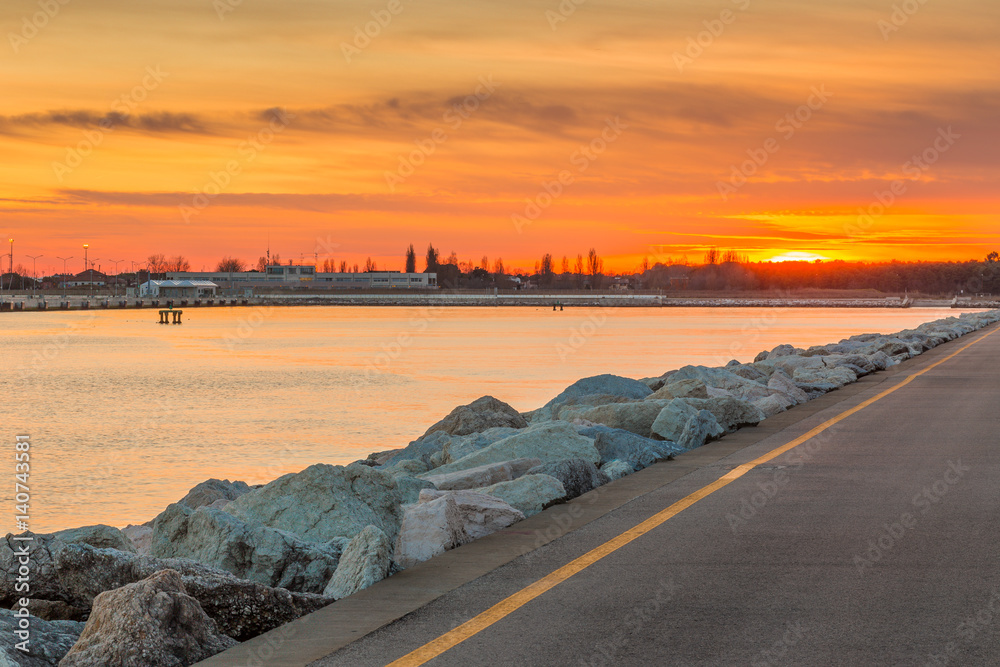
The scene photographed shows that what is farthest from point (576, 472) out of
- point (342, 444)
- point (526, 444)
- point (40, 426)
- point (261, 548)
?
point (40, 426)

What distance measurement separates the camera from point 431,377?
134 feet

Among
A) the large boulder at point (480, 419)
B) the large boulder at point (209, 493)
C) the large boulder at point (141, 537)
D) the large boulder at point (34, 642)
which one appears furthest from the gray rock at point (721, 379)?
the large boulder at point (34, 642)

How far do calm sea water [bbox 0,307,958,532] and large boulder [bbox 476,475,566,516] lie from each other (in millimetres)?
7017

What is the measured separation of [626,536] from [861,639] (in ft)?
9.10

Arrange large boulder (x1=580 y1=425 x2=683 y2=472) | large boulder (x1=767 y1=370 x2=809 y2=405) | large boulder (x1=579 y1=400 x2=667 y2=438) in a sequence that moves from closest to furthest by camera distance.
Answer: large boulder (x1=580 y1=425 x2=683 y2=472)
large boulder (x1=579 y1=400 x2=667 y2=438)
large boulder (x1=767 y1=370 x2=809 y2=405)

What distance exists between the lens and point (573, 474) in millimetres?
10312

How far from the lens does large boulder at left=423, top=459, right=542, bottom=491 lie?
1059 cm

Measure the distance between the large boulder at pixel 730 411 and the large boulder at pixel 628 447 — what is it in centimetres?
239

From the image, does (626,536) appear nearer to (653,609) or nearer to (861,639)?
(653,609)

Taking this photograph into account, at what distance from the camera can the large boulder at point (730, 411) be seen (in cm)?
1515

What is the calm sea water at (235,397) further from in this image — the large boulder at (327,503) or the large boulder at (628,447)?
the large boulder at (628,447)

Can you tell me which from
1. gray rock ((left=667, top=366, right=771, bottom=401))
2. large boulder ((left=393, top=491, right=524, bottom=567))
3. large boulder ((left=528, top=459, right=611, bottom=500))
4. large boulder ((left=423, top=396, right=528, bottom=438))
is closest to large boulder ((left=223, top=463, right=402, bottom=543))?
large boulder ((left=393, top=491, right=524, bottom=567))

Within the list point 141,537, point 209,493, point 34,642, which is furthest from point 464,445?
point 34,642
